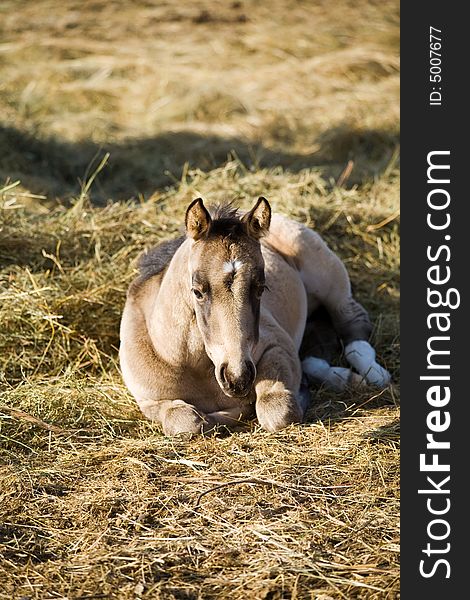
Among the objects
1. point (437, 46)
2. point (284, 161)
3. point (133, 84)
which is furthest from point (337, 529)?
point (133, 84)

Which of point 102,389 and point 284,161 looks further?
point 284,161

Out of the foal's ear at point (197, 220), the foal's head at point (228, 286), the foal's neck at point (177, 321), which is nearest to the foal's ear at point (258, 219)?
the foal's head at point (228, 286)

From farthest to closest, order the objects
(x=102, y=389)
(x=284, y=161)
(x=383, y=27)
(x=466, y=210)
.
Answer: (x=383, y=27), (x=284, y=161), (x=102, y=389), (x=466, y=210)

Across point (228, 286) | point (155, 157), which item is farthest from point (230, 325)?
point (155, 157)

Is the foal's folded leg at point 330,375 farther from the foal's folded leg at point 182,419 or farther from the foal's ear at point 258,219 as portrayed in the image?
the foal's ear at point 258,219

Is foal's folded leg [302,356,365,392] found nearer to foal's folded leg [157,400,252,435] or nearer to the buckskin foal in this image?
the buckskin foal

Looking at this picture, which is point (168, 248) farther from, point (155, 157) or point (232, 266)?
point (155, 157)

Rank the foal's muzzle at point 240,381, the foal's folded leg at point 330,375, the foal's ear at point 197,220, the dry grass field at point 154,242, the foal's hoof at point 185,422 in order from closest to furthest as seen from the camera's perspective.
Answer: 1. the dry grass field at point 154,242
2. the foal's muzzle at point 240,381
3. the foal's ear at point 197,220
4. the foal's hoof at point 185,422
5. the foal's folded leg at point 330,375

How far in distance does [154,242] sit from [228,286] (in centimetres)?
263

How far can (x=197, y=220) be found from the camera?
493cm

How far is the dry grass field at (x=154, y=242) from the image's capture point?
4008 millimetres

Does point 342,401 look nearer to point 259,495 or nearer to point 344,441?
point 344,441

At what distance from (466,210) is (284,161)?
5601 mm

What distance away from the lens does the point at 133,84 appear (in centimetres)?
1326
